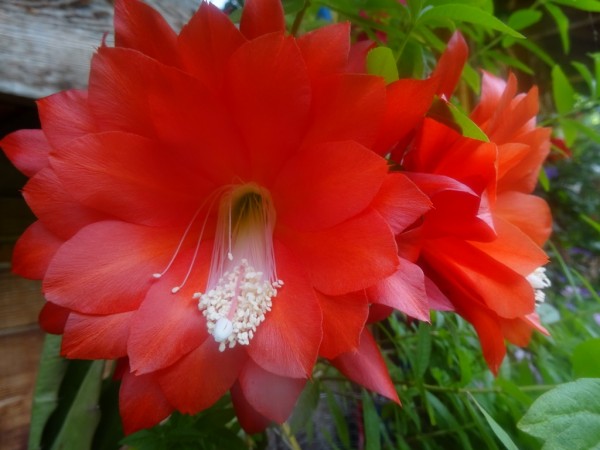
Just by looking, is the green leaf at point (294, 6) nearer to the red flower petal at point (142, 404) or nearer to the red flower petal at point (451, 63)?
the red flower petal at point (451, 63)

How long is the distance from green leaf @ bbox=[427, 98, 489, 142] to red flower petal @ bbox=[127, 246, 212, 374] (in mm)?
208

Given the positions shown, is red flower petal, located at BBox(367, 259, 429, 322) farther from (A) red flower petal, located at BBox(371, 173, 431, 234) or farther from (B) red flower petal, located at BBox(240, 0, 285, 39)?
(B) red flower petal, located at BBox(240, 0, 285, 39)

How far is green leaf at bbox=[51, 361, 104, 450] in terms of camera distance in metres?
0.39

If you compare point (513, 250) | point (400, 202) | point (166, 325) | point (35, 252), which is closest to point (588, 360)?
point (513, 250)

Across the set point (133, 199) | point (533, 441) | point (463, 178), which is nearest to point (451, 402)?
point (533, 441)

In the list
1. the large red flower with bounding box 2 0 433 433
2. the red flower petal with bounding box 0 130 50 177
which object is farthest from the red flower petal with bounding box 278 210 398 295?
the red flower petal with bounding box 0 130 50 177

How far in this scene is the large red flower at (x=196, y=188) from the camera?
11.2 inches

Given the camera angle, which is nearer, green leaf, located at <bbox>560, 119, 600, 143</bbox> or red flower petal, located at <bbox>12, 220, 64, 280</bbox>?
red flower petal, located at <bbox>12, 220, 64, 280</bbox>

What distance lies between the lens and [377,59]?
32cm

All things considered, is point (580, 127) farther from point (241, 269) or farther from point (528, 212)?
point (241, 269)

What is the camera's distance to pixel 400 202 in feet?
0.94

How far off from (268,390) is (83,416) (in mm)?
191

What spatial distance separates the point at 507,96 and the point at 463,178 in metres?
0.09

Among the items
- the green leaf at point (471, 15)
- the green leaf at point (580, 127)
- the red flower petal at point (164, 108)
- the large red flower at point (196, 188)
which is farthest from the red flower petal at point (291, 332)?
the green leaf at point (580, 127)
